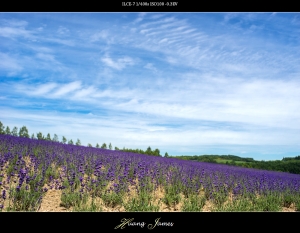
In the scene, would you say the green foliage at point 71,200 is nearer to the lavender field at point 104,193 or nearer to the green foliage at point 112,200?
the lavender field at point 104,193

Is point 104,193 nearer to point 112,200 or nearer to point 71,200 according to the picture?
point 112,200

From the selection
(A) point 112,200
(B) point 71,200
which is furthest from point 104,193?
(B) point 71,200

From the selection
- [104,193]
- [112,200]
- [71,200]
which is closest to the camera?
[71,200]

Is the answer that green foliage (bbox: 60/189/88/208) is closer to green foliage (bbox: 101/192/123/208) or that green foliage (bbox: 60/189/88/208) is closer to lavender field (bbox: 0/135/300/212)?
lavender field (bbox: 0/135/300/212)

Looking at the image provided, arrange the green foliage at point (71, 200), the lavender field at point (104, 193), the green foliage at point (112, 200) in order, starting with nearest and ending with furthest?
the lavender field at point (104, 193) → the green foliage at point (71, 200) → the green foliage at point (112, 200)

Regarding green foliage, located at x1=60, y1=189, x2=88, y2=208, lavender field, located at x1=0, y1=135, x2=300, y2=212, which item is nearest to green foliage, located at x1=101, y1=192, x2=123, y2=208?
lavender field, located at x1=0, y1=135, x2=300, y2=212

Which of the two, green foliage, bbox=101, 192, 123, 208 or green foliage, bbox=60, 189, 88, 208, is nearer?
green foliage, bbox=60, 189, 88, 208

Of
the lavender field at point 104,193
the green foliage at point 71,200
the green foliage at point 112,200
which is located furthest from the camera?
the green foliage at point 112,200

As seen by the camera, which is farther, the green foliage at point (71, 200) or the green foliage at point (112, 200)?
the green foliage at point (112, 200)

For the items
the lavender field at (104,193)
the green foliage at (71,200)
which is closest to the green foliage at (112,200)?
the lavender field at (104,193)

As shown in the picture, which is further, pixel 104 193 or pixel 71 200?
pixel 104 193
